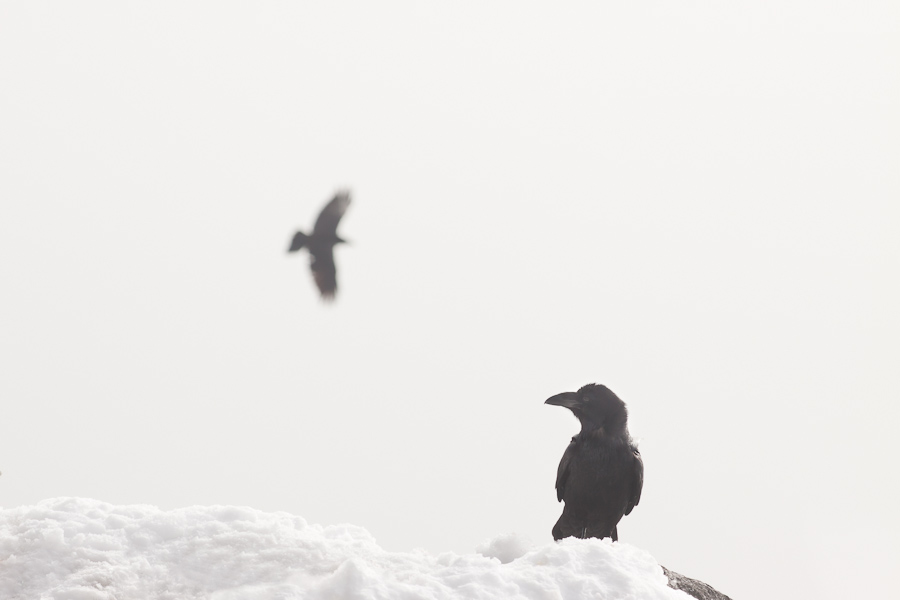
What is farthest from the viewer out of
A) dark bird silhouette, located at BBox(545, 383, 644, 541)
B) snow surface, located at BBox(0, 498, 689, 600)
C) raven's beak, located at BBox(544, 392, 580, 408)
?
raven's beak, located at BBox(544, 392, 580, 408)

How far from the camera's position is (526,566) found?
4.44 m

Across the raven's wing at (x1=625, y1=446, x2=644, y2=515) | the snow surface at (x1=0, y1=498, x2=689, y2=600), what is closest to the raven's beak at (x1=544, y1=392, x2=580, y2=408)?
the raven's wing at (x1=625, y1=446, x2=644, y2=515)

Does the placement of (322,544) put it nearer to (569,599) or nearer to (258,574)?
(258,574)

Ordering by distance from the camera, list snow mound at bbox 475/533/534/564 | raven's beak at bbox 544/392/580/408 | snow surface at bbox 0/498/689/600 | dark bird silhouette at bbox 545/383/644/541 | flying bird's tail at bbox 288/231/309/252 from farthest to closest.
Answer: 1. flying bird's tail at bbox 288/231/309/252
2. raven's beak at bbox 544/392/580/408
3. dark bird silhouette at bbox 545/383/644/541
4. snow mound at bbox 475/533/534/564
5. snow surface at bbox 0/498/689/600

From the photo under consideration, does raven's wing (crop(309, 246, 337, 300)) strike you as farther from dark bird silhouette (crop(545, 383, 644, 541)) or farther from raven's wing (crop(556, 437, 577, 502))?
raven's wing (crop(556, 437, 577, 502))

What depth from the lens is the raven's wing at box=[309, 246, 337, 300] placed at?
1025 cm

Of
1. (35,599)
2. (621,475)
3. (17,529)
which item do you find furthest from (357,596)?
(621,475)

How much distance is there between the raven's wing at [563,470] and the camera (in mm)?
7578

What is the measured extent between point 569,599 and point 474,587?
1.53 ft

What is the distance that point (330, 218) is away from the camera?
10.3 m

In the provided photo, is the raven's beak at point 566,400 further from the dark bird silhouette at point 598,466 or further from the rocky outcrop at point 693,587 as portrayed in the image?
the rocky outcrop at point 693,587

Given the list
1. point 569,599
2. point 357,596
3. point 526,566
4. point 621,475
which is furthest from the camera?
point 621,475

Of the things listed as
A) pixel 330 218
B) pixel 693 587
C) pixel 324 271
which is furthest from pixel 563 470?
pixel 330 218

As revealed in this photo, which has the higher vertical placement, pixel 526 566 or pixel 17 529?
pixel 526 566
